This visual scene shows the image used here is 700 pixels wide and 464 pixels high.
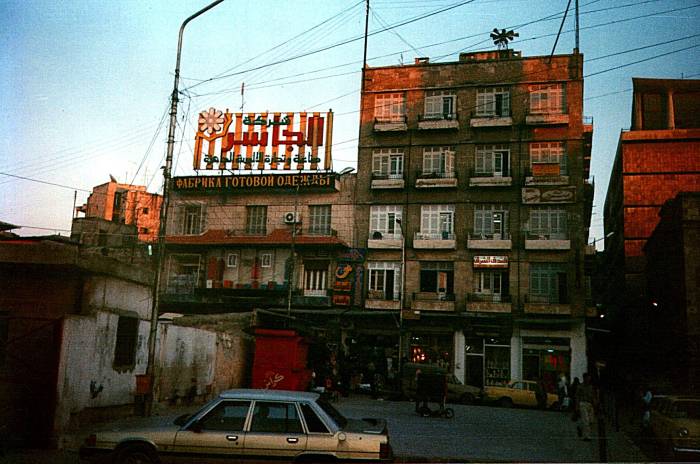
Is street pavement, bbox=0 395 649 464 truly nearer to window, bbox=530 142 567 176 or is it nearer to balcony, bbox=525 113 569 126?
window, bbox=530 142 567 176

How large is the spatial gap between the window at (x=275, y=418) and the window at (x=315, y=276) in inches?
1180

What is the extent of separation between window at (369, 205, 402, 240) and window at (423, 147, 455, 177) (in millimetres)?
3173

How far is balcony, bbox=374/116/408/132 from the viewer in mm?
39688

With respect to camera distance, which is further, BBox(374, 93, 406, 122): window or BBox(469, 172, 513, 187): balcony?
BBox(374, 93, 406, 122): window

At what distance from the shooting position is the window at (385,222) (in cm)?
3862

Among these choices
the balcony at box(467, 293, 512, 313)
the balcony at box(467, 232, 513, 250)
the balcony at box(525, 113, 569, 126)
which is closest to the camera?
the balcony at box(467, 293, 512, 313)

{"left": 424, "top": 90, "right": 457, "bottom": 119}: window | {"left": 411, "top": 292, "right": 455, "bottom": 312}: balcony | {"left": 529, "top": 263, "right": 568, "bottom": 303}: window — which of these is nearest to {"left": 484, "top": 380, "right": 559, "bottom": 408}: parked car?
{"left": 529, "top": 263, "right": 568, "bottom": 303}: window

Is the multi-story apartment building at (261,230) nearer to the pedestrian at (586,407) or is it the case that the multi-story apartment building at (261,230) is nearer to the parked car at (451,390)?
the parked car at (451,390)

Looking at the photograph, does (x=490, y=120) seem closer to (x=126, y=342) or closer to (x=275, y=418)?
(x=126, y=342)

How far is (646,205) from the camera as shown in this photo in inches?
1590

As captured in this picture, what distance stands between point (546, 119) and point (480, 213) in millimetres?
6938

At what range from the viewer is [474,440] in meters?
14.8

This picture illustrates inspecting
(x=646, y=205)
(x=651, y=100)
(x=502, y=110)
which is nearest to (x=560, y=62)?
(x=502, y=110)

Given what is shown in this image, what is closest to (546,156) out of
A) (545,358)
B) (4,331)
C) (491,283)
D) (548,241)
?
(548,241)
